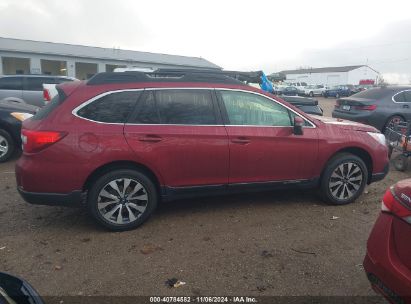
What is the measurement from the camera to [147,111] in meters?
4.22

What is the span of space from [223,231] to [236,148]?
100 cm

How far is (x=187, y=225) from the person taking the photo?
4414mm

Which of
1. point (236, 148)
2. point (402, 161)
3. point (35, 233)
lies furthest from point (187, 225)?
point (402, 161)

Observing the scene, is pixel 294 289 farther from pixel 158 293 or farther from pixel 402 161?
pixel 402 161

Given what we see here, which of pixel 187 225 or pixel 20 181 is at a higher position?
pixel 20 181

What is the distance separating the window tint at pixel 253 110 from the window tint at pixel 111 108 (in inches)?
45.5

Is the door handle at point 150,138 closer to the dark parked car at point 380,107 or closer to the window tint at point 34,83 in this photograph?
the dark parked car at point 380,107

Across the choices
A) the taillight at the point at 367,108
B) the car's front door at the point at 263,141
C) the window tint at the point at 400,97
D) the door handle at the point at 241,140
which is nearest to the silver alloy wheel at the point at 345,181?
the car's front door at the point at 263,141

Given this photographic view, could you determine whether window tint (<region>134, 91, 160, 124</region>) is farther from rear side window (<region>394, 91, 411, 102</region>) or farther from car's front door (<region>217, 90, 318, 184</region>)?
rear side window (<region>394, 91, 411, 102</region>)

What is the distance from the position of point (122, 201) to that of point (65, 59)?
1372 inches

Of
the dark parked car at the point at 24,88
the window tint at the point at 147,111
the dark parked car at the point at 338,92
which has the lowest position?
the window tint at the point at 147,111

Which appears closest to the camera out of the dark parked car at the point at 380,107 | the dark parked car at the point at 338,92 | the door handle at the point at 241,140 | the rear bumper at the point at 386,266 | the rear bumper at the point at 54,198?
the rear bumper at the point at 386,266

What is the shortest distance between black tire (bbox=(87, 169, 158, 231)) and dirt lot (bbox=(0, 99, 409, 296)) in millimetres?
120

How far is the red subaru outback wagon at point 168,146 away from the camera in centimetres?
392
